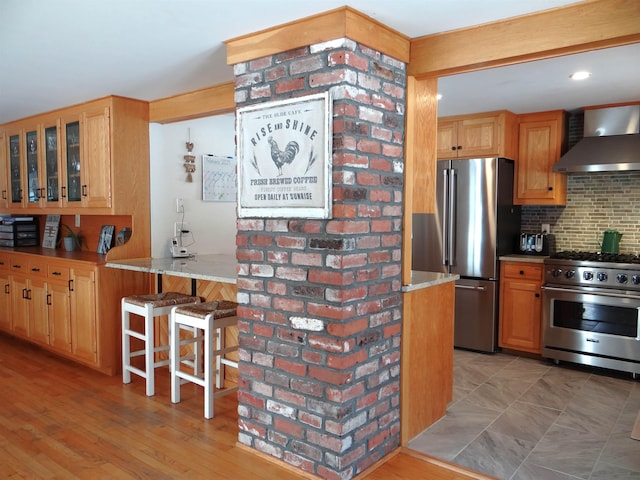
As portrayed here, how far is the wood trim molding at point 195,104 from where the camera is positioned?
3.52 meters

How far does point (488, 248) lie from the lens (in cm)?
446

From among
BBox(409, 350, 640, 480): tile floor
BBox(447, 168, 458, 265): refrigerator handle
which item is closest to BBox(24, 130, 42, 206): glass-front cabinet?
BBox(447, 168, 458, 265): refrigerator handle

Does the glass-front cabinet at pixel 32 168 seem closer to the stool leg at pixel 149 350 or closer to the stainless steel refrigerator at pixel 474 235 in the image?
the stool leg at pixel 149 350

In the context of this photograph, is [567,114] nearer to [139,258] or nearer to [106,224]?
[139,258]

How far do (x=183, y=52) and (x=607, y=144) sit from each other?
132 inches

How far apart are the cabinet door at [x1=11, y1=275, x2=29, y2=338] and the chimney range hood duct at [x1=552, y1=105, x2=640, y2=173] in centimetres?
482

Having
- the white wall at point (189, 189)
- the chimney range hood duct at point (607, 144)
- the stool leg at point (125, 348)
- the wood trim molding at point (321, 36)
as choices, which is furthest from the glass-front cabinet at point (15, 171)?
the chimney range hood duct at point (607, 144)

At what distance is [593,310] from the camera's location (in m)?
4.02

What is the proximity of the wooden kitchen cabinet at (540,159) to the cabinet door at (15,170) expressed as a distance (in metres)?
4.79

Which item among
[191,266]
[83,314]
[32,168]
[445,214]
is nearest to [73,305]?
[83,314]

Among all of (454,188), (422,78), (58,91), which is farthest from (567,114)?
(58,91)

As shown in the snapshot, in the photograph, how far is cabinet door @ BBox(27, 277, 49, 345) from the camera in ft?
14.5

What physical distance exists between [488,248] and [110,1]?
3.50 m

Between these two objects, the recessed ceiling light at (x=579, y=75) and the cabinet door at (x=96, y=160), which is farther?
the cabinet door at (x=96, y=160)
